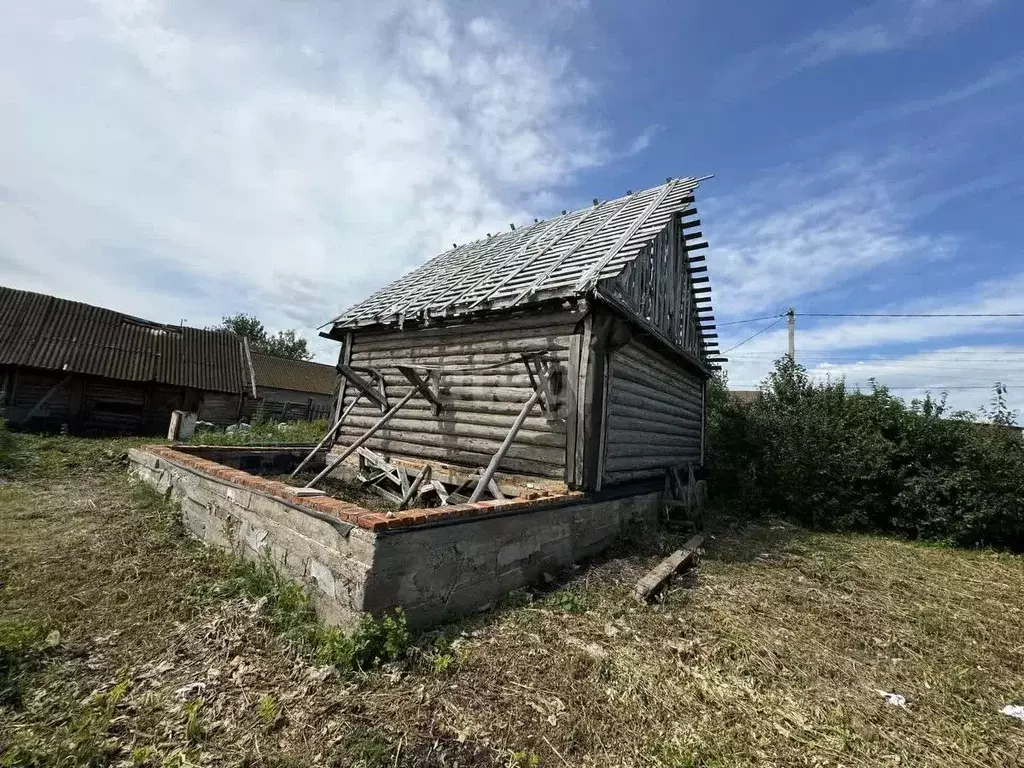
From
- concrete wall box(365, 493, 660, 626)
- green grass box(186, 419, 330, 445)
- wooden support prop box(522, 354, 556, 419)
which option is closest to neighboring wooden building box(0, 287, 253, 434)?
green grass box(186, 419, 330, 445)

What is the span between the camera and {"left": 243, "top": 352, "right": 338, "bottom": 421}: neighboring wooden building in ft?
92.3

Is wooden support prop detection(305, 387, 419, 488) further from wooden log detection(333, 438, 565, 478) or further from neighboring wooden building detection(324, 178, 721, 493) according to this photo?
wooden log detection(333, 438, 565, 478)

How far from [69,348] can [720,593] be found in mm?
22076

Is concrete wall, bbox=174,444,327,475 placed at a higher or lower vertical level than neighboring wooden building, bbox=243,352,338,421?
lower

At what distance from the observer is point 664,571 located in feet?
17.9

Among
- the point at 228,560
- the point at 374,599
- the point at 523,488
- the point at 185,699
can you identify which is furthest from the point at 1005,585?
the point at 228,560

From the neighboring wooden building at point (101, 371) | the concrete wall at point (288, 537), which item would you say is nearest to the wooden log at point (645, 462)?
the concrete wall at point (288, 537)

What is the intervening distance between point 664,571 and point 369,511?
3.49 meters

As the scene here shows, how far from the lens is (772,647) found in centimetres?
400

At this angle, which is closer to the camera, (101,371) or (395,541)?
(395,541)

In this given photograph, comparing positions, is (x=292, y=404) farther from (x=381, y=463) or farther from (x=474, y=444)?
(x=474, y=444)

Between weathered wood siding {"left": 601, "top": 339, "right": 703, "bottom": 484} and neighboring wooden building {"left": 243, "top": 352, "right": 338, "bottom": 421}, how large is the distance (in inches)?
869

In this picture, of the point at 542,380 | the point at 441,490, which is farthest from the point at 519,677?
the point at 542,380

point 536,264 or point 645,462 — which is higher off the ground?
point 536,264
